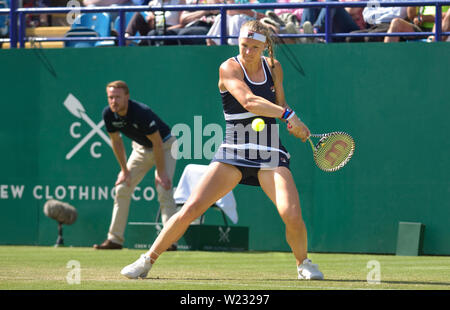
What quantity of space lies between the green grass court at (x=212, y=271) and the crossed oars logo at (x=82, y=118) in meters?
1.40

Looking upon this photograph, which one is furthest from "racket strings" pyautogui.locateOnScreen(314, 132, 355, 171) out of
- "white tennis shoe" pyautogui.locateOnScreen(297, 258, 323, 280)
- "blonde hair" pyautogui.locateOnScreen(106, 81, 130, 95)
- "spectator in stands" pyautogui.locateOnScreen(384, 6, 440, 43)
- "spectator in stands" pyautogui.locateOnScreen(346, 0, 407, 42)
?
"spectator in stands" pyautogui.locateOnScreen(346, 0, 407, 42)

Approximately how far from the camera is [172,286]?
6539mm

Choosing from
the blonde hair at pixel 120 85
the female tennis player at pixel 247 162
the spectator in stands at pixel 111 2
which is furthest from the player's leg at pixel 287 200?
the spectator in stands at pixel 111 2

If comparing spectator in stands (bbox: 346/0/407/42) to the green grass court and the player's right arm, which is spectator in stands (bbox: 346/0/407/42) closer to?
the green grass court

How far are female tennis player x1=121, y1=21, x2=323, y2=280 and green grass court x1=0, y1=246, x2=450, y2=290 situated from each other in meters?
0.34

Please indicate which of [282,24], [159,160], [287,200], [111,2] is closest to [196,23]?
[282,24]

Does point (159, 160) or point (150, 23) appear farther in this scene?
point (150, 23)

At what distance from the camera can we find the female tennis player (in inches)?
271

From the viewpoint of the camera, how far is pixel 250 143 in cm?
701

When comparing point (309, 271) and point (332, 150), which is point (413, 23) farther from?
point (309, 271)

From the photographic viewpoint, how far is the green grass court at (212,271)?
6.63m

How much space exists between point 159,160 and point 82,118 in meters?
1.54
